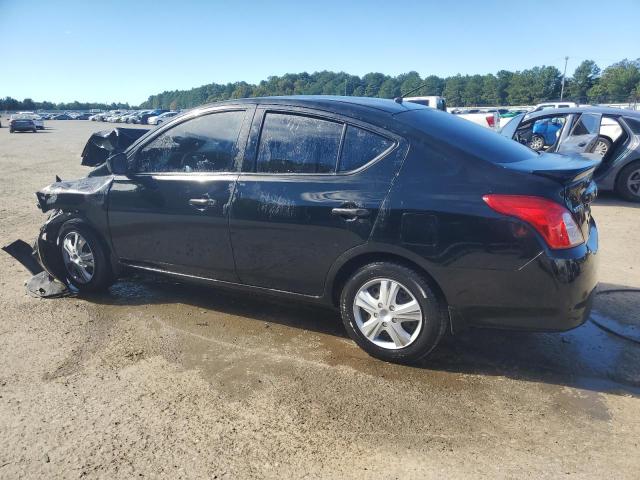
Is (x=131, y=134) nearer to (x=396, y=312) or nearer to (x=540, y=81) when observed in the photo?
(x=396, y=312)

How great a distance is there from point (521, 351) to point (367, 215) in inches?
59.7

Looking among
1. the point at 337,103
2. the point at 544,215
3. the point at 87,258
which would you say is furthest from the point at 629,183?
the point at 87,258

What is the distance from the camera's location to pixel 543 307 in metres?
2.88

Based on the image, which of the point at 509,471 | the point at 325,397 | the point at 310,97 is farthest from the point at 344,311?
the point at 310,97

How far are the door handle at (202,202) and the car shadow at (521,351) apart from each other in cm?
100

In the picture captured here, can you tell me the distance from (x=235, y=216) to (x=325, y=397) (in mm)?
1469

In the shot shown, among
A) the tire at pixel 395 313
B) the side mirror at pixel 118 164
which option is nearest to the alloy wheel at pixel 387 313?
the tire at pixel 395 313

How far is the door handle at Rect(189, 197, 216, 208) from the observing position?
12.3ft

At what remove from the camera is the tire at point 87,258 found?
448cm

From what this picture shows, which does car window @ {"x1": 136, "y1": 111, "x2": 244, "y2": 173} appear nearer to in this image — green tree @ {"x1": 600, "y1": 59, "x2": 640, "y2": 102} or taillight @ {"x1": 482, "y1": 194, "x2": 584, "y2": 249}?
taillight @ {"x1": 482, "y1": 194, "x2": 584, "y2": 249}

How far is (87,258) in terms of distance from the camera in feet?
14.9

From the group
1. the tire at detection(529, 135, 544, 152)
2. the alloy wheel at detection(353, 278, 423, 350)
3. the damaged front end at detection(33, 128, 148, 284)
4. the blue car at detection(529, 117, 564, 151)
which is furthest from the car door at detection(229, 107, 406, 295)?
the tire at detection(529, 135, 544, 152)

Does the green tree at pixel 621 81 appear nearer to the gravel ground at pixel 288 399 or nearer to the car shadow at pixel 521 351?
the car shadow at pixel 521 351

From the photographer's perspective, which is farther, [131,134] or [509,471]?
[131,134]
